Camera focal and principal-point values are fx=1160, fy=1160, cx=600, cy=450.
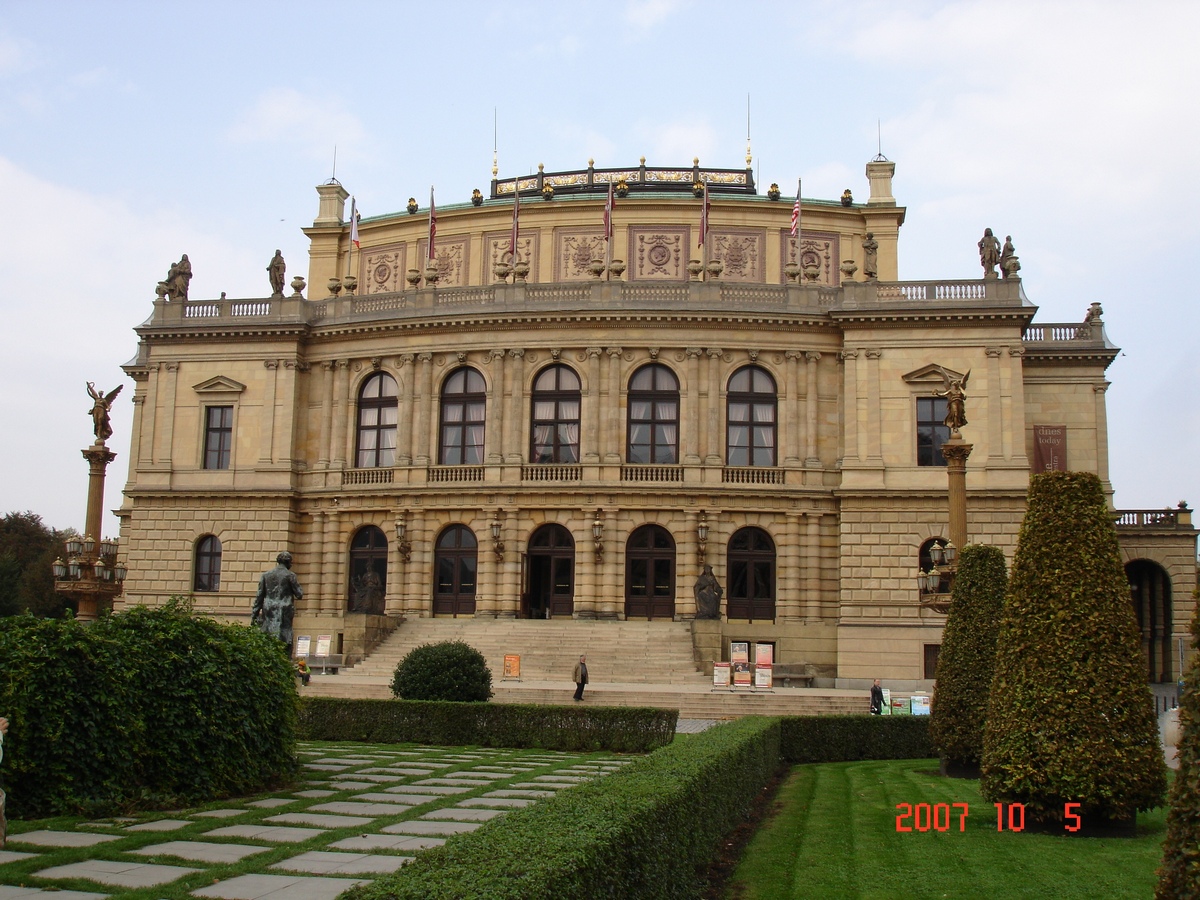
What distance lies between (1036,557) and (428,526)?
33536mm

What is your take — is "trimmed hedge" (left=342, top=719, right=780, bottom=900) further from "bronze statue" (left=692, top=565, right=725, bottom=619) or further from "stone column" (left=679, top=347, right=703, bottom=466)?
"stone column" (left=679, top=347, right=703, bottom=466)

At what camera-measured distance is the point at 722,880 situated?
13.0 meters

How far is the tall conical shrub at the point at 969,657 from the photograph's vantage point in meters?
21.1

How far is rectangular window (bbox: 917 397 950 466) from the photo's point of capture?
45.4 meters

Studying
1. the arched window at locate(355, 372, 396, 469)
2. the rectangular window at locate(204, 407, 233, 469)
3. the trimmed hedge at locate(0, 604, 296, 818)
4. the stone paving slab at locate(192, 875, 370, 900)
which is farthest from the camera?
the rectangular window at locate(204, 407, 233, 469)

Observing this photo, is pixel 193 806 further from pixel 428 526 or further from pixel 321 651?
pixel 428 526

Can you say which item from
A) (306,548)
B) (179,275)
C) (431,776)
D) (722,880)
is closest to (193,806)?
(431,776)

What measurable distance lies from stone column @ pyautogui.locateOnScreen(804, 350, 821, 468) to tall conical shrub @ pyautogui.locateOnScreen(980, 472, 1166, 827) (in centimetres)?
2988

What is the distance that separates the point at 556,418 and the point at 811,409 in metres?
10.3

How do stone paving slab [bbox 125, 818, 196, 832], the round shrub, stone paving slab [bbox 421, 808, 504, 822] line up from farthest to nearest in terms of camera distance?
the round shrub, stone paving slab [bbox 421, 808, 504, 822], stone paving slab [bbox 125, 818, 196, 832]

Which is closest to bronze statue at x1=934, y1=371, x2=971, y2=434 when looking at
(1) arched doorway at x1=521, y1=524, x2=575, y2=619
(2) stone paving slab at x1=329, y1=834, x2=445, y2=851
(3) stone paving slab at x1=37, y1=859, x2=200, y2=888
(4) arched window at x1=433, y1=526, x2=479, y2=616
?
(1) arched doorway at x1=521, y1=524, x2=575, y2=619

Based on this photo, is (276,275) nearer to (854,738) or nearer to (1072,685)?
(854,738)

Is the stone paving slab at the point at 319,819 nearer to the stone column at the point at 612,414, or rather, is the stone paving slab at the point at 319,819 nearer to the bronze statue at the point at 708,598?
the bronze statue at the point at 708,598

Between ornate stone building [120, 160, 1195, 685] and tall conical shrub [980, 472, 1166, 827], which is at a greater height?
ornate stone building [120, 160, 1195, 685]
